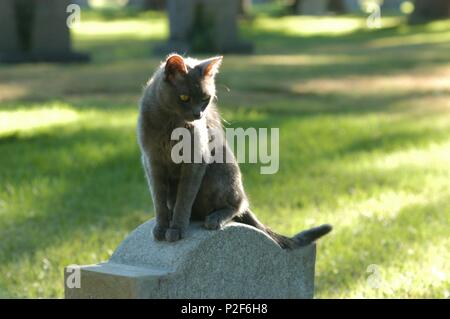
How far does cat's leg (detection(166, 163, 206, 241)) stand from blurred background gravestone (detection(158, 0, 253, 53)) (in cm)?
1753

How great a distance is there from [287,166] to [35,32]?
37.0ft

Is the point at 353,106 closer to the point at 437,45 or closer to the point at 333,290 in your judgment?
the point at 333,290

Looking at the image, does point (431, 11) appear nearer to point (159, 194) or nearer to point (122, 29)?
point (122, 29)

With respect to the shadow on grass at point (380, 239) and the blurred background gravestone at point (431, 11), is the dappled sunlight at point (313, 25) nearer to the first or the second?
the blurred background gravestone at point (431, 11)

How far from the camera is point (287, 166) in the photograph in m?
10.9

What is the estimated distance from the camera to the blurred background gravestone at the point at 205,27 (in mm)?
22906

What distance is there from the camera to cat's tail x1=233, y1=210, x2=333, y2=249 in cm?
586

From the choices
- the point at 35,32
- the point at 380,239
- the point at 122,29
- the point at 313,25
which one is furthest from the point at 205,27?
the point at 380,239

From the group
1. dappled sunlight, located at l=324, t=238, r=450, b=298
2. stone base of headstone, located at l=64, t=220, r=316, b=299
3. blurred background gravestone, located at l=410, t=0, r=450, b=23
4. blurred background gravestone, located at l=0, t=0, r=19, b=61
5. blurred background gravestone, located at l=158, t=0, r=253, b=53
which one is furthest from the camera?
blurred background gravestone, located at l=410, t=0, r=450, b=23

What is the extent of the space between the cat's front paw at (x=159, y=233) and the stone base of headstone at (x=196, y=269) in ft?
0.11

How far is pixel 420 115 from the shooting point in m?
13.9

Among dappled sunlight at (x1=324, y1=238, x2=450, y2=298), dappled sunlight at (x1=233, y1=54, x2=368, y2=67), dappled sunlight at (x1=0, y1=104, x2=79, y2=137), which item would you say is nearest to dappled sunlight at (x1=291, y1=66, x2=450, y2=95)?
dappled sunlight at (x1=233, y1=54, x2=368, y2=67)

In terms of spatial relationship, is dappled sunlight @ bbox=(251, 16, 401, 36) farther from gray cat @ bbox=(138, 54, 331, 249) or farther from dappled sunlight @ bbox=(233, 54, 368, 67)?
gray cat @ bbox=(138, 54, 331, 249)
